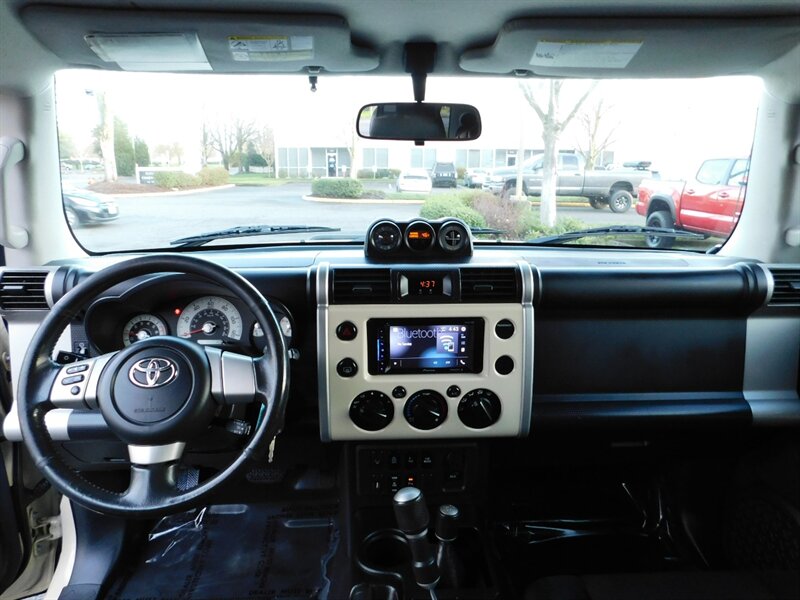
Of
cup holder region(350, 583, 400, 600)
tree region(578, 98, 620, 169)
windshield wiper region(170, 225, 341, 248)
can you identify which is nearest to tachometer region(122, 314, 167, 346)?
windshield wiper region(170, 225, 341, 248)

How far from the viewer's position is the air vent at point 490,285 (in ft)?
8.05

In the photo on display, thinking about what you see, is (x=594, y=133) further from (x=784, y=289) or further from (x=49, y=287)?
(x=49, y=287)

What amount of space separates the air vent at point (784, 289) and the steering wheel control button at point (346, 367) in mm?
1801

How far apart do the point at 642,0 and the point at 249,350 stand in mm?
Result: 1960

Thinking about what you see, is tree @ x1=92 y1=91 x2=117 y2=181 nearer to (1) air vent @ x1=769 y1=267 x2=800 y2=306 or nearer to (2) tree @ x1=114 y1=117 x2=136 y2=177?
(2) tree @ x1=114 y1=117 x2=136 y2=177

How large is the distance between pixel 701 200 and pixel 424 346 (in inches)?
71.4

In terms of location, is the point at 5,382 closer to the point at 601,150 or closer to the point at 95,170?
the point at 95,170

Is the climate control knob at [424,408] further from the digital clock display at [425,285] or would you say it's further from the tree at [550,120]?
the tree at [550,120]

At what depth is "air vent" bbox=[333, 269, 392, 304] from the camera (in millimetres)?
2426

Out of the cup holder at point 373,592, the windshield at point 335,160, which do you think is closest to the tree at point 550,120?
the windshield at point 335,160

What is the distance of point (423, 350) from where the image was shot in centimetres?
251

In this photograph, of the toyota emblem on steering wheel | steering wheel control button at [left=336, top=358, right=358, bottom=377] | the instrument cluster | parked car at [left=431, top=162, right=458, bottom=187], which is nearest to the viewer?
the toyota emblem on steering wheel

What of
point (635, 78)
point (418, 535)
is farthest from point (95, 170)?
point (635, 78)

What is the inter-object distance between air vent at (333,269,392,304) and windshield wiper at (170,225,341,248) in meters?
0.67
